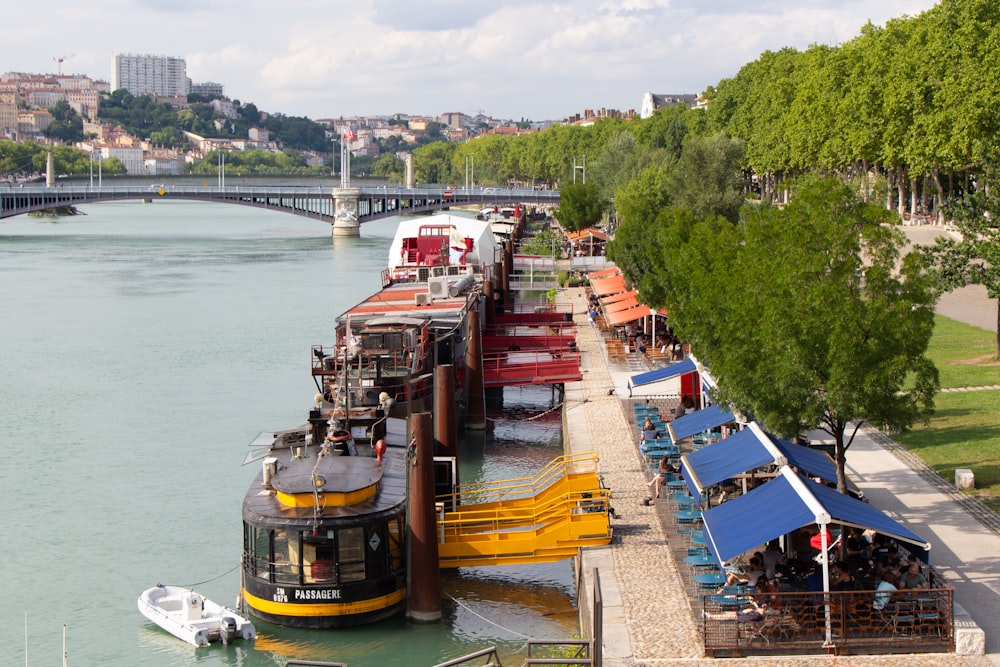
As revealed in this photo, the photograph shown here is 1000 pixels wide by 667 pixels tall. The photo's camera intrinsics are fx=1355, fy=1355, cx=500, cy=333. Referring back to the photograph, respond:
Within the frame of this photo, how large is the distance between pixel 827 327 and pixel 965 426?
9.79 m

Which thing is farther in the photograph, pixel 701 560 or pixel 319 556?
pixel 319 556

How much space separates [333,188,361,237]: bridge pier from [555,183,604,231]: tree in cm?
2902

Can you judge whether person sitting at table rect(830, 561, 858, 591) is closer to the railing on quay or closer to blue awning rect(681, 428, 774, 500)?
the railing on quay

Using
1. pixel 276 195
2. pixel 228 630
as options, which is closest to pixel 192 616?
pixel 228 630

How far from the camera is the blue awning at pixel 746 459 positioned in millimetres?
20531

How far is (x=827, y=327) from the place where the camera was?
66.1ft

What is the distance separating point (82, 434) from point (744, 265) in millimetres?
21497

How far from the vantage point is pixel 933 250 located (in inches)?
1217

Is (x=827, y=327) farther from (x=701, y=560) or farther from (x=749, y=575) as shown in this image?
(x=749, y=575)

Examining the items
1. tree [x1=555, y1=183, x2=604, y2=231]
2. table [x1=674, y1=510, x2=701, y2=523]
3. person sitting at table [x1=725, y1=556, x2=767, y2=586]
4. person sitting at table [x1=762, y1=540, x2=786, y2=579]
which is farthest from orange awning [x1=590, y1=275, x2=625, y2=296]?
tree [x1=555, y1=183, x2=604, y2=231]

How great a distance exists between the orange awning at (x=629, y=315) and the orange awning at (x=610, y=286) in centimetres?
660

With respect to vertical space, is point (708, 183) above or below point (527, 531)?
above

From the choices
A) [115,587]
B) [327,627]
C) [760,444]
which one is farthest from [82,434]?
[760,444]

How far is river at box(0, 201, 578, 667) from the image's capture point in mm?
20906
